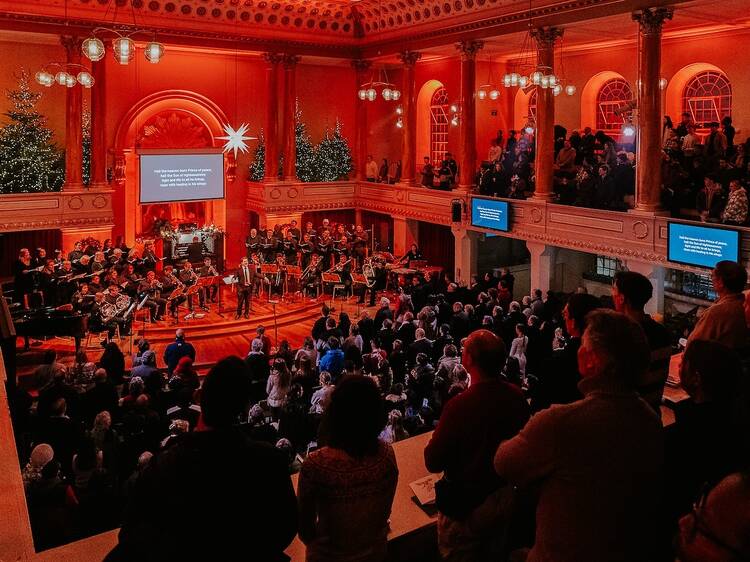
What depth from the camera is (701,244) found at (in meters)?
11.4

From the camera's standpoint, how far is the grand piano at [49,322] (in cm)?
1167

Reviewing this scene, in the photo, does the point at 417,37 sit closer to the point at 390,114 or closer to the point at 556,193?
the point at 390,114

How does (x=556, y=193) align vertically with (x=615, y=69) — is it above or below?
below

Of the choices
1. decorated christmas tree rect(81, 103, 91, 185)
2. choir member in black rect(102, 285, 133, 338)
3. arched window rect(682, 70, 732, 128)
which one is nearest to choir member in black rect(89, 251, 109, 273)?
choir member in black rect(102, 285, 133, 338)

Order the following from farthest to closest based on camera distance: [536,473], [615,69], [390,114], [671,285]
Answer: [390,114] → [615,69] → [671,285] → [536,473]

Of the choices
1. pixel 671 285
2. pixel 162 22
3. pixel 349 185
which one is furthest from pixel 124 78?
pixel 671 285

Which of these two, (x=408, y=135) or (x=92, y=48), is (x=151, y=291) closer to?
(x=92, y=48)

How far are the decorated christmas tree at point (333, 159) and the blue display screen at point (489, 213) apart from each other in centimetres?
559

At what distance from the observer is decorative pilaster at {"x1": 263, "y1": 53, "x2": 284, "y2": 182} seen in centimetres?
1911

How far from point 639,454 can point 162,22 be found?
1744 cm

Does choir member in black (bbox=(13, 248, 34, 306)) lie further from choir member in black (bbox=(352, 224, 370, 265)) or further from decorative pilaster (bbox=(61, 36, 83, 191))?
choir member in black (bbox=(352, 224, 370, 265))

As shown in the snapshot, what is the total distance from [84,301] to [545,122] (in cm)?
975

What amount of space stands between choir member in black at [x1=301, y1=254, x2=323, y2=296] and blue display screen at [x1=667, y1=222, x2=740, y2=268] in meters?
7.75

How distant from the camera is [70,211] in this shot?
16.3 meters
